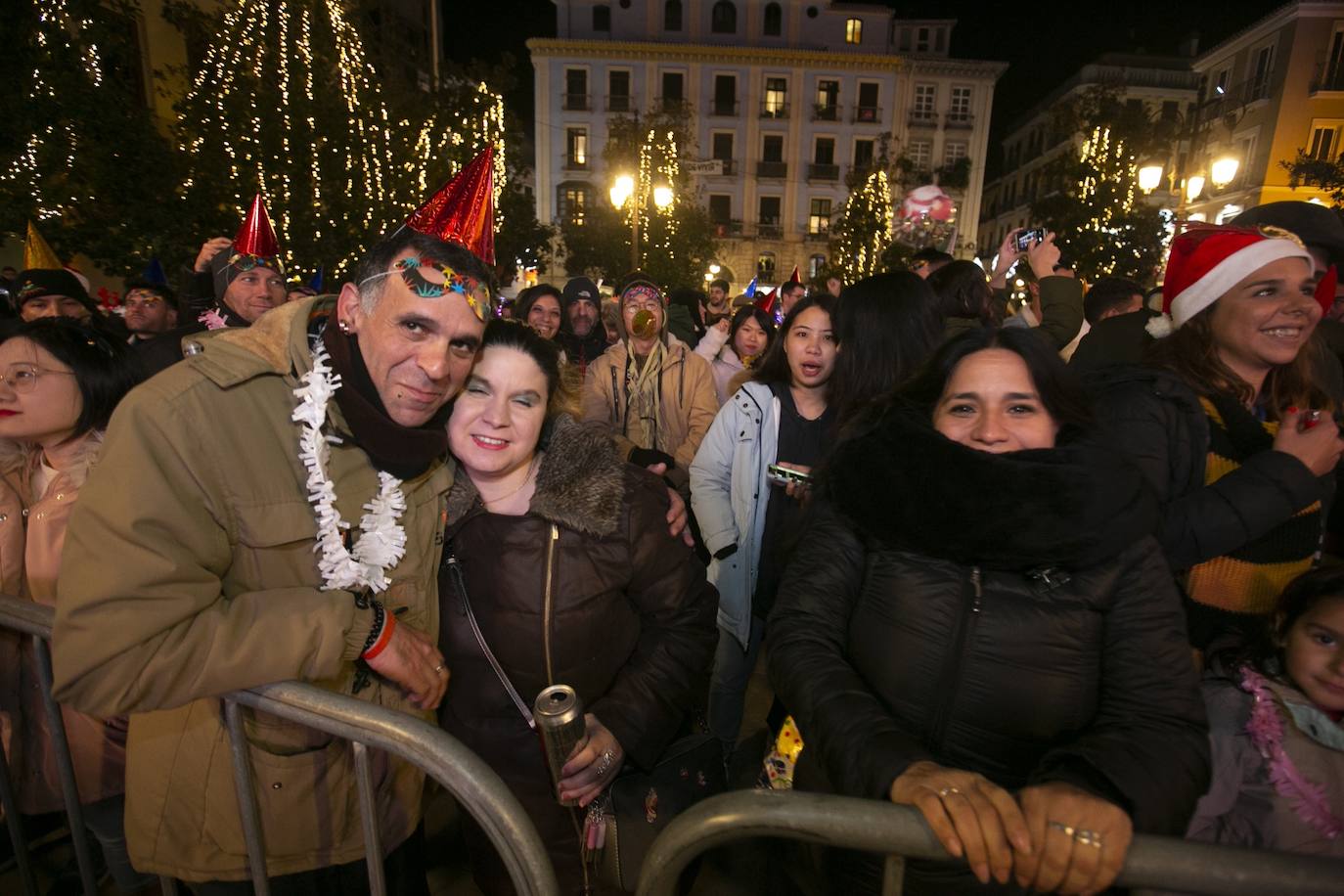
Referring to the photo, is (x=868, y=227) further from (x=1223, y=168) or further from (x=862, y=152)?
(x=862, y=152)

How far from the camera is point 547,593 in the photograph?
2.01m

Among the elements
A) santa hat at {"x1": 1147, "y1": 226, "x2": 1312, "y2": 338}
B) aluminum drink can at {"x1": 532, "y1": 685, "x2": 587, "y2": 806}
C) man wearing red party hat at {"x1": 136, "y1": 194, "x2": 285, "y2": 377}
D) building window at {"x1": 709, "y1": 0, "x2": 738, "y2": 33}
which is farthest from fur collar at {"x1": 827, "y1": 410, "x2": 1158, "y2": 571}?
building window at {"x1": 709, "y1": 0, "x2": 738, "y2": 33}

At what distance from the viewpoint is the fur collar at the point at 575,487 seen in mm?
2012

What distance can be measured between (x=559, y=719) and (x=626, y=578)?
68 centimetres

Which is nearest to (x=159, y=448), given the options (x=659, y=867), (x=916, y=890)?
(x=659, y=867)

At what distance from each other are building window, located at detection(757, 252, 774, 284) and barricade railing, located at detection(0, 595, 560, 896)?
44.0 metres

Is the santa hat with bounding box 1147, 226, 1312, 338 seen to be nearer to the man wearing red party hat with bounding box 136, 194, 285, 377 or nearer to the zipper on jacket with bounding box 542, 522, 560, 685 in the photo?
the zipper on jacket with bounding box 542, 522, 560, 685

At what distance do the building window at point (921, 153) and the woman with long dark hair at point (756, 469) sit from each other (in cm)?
4617

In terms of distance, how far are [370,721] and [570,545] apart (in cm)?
82

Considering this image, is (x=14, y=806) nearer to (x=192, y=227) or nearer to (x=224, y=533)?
(x=224, y=533)

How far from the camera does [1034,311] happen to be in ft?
17.5

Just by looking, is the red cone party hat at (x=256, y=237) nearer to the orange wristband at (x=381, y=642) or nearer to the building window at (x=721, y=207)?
the orange wristband at (x=381, y=642)

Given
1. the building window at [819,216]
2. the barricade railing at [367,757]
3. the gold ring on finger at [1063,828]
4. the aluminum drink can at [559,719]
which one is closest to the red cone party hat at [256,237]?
the barricade railing at [367,757]

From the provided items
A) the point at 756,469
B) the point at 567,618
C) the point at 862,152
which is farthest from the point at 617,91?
the point at 567,618
